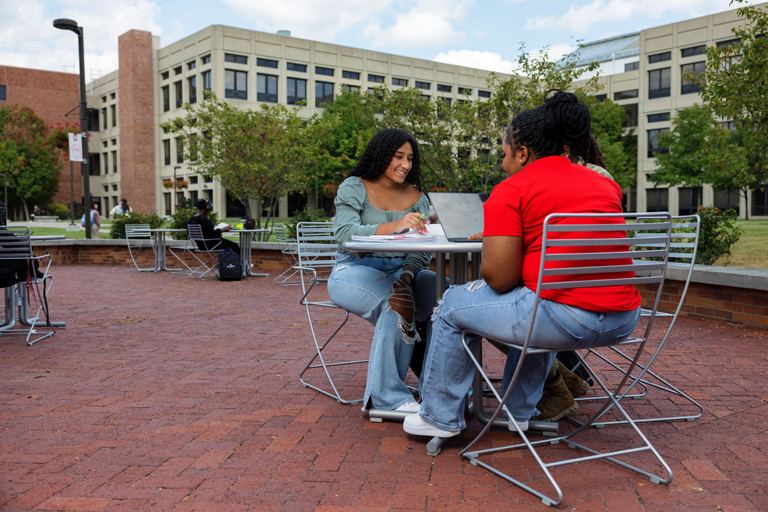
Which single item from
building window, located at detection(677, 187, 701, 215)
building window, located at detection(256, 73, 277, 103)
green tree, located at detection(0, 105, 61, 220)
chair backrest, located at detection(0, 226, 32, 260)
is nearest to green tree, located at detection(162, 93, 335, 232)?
chair backrest, located at detection(0, 226, 32, 260)

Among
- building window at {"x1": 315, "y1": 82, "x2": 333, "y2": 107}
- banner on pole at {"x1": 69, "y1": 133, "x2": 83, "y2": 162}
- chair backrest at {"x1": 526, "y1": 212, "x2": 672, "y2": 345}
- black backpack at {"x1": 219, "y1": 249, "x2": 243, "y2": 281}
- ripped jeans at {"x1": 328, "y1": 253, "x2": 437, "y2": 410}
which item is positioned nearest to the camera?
chair backrest at {"x1": 526, "y1": 212, "x2": 672, "y2": 345}

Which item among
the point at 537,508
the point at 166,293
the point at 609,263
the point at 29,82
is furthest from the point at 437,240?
the point at 29,82

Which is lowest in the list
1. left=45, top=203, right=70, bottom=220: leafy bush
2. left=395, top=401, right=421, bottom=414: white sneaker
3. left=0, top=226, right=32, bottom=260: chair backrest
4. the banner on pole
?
left=395, top=401, right=421, bottom=414: white sneaker

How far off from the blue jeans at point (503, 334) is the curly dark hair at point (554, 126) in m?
0.61

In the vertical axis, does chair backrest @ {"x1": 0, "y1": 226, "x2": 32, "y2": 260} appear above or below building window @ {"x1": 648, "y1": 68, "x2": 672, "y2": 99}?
below

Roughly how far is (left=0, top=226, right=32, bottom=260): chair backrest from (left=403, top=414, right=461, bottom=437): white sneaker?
3831mm

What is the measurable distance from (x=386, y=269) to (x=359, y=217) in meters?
0.33

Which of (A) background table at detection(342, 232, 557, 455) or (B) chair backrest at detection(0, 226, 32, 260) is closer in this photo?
(A) background table at detection(342, 232, 557, 455)

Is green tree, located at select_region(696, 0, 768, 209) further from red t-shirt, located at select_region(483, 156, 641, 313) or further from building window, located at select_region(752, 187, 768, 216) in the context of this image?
building window, located at select_region(752, 187, 768, 216)

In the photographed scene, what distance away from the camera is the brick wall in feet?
198

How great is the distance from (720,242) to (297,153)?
12241mm

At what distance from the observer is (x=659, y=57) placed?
148ft

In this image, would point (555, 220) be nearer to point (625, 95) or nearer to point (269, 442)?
point (269, 442)

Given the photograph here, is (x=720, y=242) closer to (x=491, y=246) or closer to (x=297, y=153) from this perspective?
(x=491, y=246)
